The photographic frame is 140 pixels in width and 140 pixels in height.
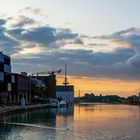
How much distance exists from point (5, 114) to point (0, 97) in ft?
159

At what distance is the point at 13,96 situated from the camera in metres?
194

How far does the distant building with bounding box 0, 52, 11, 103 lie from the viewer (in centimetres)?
17030

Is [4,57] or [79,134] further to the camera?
[4,57]

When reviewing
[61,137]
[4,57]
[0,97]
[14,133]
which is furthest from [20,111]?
[61,137]

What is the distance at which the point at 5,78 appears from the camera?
17712cm

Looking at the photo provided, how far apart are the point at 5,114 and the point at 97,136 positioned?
186 feet

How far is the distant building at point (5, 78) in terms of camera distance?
559ft

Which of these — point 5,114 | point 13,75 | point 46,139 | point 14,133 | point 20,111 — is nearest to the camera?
point 46,139

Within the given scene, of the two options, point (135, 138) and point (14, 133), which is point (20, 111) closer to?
point (14, 133)

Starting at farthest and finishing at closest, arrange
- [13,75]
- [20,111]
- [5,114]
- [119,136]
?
[13,75]
[20,111]
[5,114]
[119,136]

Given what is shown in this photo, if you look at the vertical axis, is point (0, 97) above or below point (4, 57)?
below

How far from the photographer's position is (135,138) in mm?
66750

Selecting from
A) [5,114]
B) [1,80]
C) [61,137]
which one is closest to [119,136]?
[61,137]

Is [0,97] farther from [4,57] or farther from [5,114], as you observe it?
[5,114]
